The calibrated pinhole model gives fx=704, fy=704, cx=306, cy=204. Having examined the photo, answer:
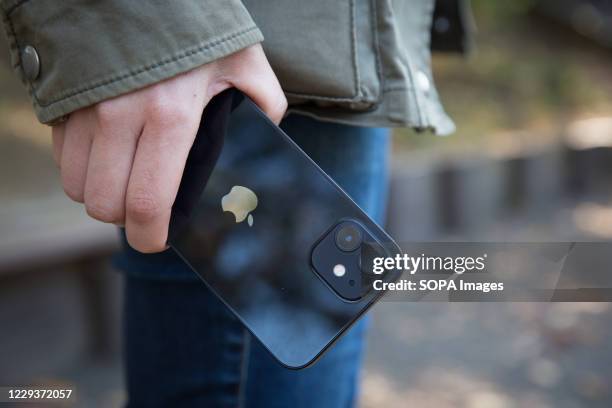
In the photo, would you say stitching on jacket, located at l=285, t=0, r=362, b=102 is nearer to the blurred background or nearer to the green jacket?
the green jacket

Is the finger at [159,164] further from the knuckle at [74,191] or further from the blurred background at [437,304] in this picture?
the blurred background at [437,304]

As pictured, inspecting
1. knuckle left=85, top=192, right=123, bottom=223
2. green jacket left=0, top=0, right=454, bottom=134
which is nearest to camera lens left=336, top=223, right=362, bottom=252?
green jacket left=0, top=0, right=454, bottom=134

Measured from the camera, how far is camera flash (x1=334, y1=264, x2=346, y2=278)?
2.41 ft

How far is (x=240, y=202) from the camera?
0.75 metres

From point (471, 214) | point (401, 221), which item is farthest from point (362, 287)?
point (471, 214)

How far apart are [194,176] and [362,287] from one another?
207mm

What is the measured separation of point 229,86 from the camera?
27.2 inches

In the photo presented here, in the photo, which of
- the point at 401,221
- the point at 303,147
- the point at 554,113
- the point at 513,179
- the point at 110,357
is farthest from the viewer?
the point at 554,113

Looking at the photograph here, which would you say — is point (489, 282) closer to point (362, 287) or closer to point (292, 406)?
point (362, 287)

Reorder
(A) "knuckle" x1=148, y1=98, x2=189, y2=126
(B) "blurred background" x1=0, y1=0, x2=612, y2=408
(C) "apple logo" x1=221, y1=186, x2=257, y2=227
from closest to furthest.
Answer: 1. (A) "knuckle" x1=148, y1=98, x2=189, y2=126
2. (C) "apple logo" x1=221, y1=186, x2=257, y2=227
3. (B) "blurred background" x1=0, y1=0, x2=612, y2=408

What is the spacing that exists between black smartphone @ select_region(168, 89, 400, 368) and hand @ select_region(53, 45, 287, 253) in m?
0.04

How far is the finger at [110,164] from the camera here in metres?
0.64

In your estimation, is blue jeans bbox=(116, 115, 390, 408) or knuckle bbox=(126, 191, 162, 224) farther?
blue jeans bbox=(116, 115, 390, 408)

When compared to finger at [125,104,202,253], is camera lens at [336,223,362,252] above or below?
below
